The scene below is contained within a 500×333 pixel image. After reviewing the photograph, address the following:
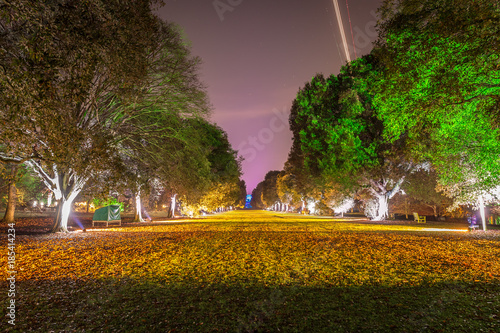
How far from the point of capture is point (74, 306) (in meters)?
4.28

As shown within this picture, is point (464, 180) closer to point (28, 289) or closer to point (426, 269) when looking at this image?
point (426, 269)

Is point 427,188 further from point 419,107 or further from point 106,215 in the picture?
point 106,215

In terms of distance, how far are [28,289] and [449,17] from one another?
1203cm

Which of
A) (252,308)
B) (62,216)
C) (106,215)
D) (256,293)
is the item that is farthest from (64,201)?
(252,308)

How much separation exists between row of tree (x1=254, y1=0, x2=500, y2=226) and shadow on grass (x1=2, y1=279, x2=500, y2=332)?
23.1 feet

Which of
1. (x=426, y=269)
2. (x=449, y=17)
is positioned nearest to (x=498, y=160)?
(x=449, y=17)

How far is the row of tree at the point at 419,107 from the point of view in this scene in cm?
894

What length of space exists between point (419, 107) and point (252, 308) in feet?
32.7

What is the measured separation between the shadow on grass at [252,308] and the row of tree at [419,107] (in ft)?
23.1

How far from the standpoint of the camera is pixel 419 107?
1052cm

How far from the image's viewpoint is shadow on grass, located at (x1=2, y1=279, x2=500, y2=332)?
3.55m

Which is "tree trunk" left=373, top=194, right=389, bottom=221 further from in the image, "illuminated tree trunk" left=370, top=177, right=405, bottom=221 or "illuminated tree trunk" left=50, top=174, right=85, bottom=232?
"illuminated tree trunk" left=50, top=174, right=85, bottom=232

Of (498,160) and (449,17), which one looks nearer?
(449,17)

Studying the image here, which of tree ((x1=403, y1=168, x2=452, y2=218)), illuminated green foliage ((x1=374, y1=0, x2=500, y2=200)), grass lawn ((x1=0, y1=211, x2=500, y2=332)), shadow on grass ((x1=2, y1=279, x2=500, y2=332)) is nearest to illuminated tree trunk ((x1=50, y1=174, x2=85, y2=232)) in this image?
grass lawn ((x1=0, y1=211, x2=500, y2=332))
